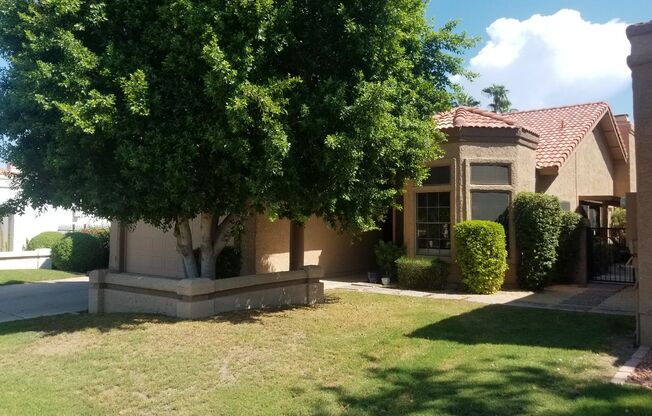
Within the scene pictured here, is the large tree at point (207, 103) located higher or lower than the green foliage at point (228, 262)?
higher

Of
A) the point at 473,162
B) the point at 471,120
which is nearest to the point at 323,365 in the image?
the point at 473,162

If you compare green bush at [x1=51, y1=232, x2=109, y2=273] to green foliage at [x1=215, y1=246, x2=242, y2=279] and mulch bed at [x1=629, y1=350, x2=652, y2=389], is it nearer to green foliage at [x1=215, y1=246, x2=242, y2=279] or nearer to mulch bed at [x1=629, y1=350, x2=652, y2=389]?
green foliage at [x1=215, y1=246, x2=242, y2=279]

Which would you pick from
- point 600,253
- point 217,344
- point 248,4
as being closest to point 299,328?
point 217,344

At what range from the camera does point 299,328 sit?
8.20 m

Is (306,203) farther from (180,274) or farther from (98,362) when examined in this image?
(180,274)

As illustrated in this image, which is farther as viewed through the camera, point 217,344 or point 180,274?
point 180,274

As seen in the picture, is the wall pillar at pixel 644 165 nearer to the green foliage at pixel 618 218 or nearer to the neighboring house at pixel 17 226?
the green foliage at pixel 618 218

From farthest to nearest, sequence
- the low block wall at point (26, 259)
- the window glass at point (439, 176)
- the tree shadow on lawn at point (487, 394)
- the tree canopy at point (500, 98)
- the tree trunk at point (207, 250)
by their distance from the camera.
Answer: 1. the tree canopy at point (500, 98)
2. the low block wall at point (26, 259)
3. the window glass at point (439, 176)
4. the tree trunk at point (207, 250)
5. the tree shadow on lawn at point (487, 394)

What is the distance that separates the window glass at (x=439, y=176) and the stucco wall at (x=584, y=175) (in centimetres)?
301

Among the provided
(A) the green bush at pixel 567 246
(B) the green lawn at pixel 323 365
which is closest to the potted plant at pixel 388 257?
(A) the green bush at pixel 567 246

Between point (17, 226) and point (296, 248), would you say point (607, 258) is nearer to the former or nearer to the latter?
point (296, 248)

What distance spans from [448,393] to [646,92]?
5072mm

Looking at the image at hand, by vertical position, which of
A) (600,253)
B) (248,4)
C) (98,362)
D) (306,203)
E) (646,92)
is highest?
(248,4)

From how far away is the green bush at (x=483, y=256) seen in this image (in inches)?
471
